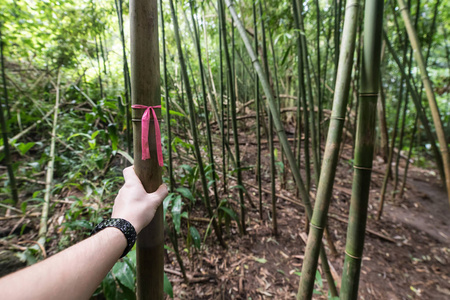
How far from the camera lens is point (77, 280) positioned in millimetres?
386

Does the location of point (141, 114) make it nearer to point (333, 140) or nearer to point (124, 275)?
point (333, 140)

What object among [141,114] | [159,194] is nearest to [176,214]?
[159,194]

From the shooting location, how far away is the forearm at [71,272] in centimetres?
34

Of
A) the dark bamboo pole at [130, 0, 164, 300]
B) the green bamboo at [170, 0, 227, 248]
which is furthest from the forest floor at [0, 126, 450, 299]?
→ the dark bamboo pole at [130, 0, 164, 300]

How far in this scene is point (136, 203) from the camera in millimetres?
547

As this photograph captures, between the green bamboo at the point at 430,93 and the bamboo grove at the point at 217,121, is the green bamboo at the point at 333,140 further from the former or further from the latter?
the green bamboo at the point at 430,93

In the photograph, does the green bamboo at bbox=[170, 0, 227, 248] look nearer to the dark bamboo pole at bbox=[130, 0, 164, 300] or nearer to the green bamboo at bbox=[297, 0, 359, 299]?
the dark bamboo pole at bbox=[130, 0, 164, 300]

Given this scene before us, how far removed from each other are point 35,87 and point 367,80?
12.4ft

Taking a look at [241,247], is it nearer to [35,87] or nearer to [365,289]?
[365,289]

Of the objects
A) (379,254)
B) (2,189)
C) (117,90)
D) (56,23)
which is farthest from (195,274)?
(56,23)

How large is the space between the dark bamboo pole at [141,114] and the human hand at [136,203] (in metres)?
0.03

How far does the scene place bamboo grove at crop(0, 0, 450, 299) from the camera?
0.65 meters

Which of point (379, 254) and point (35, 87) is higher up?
point (35, 87)

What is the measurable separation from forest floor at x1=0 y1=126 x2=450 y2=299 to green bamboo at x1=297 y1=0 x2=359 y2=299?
60 cm
